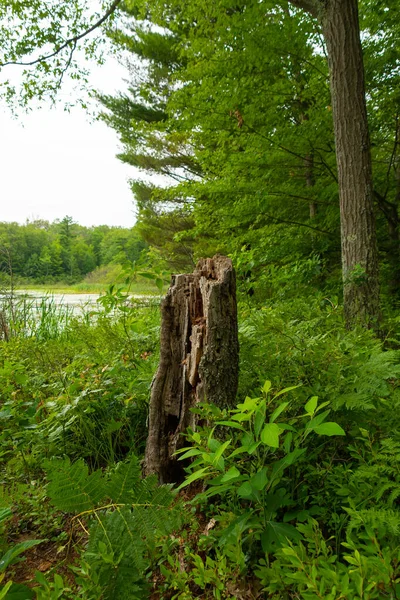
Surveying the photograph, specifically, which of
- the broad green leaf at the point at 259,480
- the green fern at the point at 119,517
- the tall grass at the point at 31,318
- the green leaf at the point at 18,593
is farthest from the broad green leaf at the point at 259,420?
the tall grass at the point at 31,318

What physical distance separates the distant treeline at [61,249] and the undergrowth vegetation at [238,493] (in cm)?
125

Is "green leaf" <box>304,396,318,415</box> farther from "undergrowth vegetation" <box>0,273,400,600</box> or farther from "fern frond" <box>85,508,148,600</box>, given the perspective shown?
"fern frond" <box>85,508,148,600</box>

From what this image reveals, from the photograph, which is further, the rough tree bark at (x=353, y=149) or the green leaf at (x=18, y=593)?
the rough tree bark at (x=353, y=149)

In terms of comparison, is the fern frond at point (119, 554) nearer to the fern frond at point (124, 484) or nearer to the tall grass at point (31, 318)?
the fern frond at point (124, 484)

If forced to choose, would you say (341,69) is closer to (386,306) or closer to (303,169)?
(303,169)

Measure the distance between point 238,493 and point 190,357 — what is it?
77 centimetres

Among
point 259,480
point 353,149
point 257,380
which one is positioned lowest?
point 259,480

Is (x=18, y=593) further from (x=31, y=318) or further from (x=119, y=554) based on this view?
(x=31, y=318)

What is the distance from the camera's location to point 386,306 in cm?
392

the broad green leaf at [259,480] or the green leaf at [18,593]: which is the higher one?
the broad green leaf at [259,480]

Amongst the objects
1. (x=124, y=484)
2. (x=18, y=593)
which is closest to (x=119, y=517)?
(x=124, y=484)

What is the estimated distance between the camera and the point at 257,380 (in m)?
1.82

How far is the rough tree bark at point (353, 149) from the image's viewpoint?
11.0ft

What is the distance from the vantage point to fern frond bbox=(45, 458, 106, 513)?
1109mm
